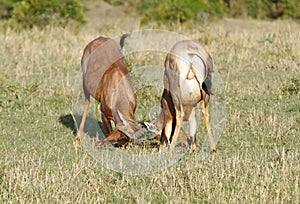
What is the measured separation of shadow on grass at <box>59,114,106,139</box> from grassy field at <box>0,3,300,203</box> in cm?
5

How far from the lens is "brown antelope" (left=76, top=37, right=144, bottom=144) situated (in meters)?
7.09

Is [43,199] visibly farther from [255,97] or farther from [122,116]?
[255,97]

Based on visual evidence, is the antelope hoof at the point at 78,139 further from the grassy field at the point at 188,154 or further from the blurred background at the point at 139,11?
the blurred background at the point at 139,11

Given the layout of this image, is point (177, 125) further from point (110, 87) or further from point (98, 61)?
point (98, 61)

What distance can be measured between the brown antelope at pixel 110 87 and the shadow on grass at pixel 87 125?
0.59ft

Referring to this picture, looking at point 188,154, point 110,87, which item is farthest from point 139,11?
point 188,154

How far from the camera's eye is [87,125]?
9.01m

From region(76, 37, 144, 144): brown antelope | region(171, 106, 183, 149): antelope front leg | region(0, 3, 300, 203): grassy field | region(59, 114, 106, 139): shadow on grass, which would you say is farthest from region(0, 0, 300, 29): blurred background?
region(171, 106, 183, 149): antelope front leg

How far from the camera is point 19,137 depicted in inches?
323

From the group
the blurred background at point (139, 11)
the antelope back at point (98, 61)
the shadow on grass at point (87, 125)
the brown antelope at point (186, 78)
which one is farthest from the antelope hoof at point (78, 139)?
the blurred background at point (139, 11)

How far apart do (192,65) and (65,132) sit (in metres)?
A: 2.74

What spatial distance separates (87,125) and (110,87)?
1.51 metres

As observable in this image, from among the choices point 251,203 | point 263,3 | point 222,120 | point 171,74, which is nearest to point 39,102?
point 222,120

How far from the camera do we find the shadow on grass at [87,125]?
871 centimetres
